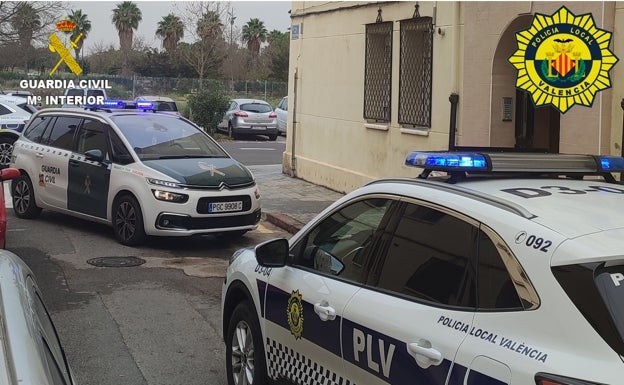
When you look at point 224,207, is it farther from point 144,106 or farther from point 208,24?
point 208,24

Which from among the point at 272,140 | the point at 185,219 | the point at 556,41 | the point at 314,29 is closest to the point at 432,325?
the point at 556,41

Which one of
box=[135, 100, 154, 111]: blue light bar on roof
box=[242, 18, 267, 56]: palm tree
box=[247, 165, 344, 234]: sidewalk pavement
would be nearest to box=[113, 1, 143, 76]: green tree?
box=[242, 18, 267, 56]: palm tree

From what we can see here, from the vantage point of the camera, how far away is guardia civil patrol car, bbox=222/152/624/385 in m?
2.59

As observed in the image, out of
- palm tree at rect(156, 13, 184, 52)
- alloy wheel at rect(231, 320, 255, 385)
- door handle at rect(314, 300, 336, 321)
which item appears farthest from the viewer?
palm tree at rect(156, 13, 184, 52)

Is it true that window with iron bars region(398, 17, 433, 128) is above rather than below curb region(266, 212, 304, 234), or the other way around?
above

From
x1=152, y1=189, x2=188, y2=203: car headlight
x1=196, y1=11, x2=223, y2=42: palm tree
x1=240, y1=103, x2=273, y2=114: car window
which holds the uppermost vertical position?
x1=196, y1=11, x2=223, y2=42: palm tree

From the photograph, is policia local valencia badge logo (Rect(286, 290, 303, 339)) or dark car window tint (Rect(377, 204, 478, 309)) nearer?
dark car window tint (Rect(377, 204, 478, 309))

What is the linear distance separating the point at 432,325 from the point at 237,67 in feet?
193

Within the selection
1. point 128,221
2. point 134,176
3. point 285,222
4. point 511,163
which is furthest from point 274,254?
point 285,222

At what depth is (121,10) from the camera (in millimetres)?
72812

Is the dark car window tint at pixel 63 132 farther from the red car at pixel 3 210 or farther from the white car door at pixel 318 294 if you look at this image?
the white car door at pixel 318 294

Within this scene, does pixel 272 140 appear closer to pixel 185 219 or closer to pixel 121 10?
pixel 185 219

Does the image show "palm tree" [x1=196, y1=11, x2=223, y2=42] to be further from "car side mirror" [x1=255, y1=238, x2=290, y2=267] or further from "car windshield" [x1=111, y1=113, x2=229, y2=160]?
"car side mirror" [x1=255, y1=238, x2=290, y2=267]

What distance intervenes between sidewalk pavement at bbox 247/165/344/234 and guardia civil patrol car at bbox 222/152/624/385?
7.08 m
